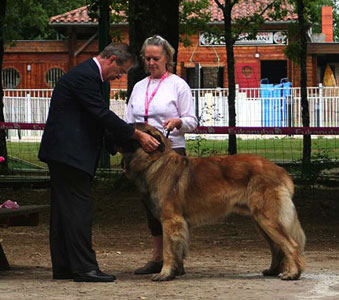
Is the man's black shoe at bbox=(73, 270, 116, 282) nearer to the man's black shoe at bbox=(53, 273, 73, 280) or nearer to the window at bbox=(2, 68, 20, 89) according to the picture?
the man's black shoe at bbox=(53, 273, 73, 280)

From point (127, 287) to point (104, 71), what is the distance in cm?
177

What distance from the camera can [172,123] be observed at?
8172 mm

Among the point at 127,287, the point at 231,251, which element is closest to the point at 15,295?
the point at 127,287

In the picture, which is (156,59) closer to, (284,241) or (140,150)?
(140,150)

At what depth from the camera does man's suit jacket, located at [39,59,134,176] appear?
26.4 feet

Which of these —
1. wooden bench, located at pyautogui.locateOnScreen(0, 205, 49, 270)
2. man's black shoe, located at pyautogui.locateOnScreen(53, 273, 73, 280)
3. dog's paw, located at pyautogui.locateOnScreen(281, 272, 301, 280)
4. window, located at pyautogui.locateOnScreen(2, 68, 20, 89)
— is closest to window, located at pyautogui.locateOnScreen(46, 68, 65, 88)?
window, located at pyautogui.locateOnScreen(2, 68, 20, 89)

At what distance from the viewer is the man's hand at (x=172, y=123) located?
8.16 metres

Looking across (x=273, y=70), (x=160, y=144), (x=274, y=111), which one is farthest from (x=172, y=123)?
(x=273, y=70)

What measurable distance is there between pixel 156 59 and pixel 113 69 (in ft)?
1.25

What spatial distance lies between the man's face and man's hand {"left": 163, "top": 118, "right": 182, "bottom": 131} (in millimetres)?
551

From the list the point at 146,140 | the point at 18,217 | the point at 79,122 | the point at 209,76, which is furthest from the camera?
the point at 209,76

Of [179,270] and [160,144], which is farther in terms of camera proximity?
[179,270]

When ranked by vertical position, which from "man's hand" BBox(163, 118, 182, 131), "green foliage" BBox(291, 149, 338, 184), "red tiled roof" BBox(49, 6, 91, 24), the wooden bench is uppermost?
"red tiled roof" BBox(49, 6, 91, 24)

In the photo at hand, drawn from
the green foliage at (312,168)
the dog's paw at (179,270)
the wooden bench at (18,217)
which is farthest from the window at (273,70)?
the dog's paw at (179,270)
